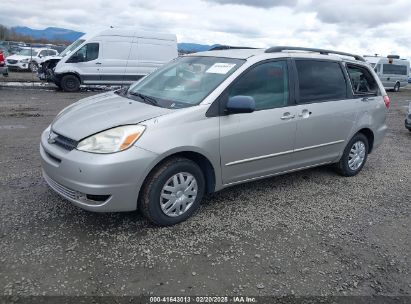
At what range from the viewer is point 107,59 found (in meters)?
15.7

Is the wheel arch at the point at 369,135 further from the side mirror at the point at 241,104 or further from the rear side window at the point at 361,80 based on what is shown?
the side mirror at the point at 241,104

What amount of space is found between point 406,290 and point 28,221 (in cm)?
338

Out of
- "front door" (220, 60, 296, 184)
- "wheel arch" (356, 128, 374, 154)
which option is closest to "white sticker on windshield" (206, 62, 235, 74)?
"front door" (220, 60, 296, 184)

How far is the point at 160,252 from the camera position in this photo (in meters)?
3.37

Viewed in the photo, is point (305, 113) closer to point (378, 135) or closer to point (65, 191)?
point (378, 135)

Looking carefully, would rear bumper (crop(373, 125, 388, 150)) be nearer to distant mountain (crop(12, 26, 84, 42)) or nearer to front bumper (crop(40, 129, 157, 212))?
front bumper (crop(40, 129, 157, 212))

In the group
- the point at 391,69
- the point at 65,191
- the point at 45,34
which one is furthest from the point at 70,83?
the point at 45,34

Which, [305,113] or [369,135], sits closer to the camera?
[305,113]

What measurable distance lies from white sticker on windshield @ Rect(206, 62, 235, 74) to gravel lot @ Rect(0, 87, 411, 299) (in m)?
1.47

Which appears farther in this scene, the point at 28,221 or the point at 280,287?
the point at 28,221

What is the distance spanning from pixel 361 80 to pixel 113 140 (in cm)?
390

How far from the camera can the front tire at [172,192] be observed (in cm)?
358

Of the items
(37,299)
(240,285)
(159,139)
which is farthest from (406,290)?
(37,299)

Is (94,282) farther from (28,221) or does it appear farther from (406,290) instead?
(406,290)
